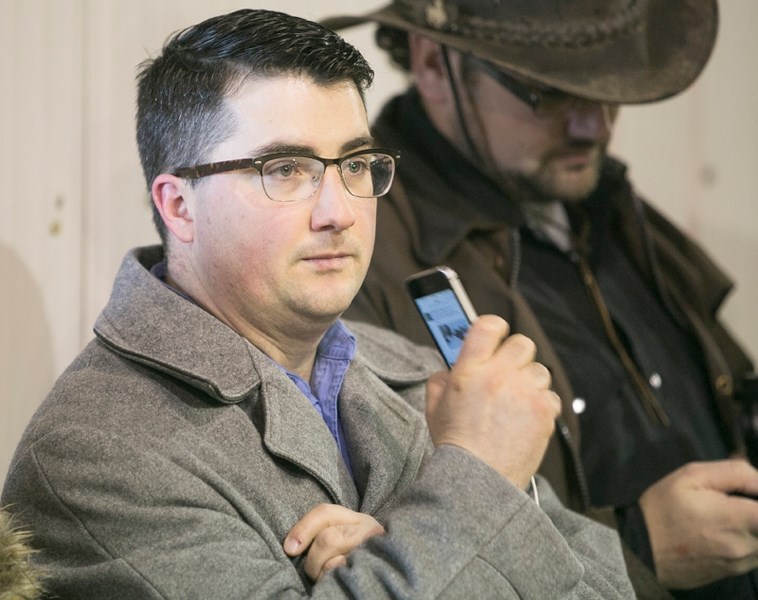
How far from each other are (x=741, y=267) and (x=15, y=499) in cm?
239

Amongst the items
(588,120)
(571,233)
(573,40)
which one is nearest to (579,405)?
(571,233)

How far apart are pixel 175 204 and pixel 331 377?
0.30 meters

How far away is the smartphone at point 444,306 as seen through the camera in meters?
1.22

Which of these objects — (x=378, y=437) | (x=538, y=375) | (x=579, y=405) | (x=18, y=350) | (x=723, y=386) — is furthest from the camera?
(x=723, y=386)

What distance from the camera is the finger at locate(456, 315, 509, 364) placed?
1.16 metres

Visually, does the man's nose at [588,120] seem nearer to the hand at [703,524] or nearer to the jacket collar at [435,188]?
the jacket collar at [435,188]

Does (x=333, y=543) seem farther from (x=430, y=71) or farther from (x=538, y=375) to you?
(x=430, y=71)

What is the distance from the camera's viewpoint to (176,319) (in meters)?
1.21

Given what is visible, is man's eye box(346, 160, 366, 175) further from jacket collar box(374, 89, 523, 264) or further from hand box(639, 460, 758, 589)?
hand box(639, 460, 758, 589)

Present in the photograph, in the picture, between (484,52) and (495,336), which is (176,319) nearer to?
(495,336)

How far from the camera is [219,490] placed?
3.64ft

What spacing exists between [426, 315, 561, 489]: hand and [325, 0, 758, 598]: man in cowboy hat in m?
0.63

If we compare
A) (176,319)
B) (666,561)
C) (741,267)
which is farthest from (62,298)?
(741,267)

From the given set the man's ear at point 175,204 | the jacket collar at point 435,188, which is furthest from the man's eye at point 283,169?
the jacket collar at point 435,188
